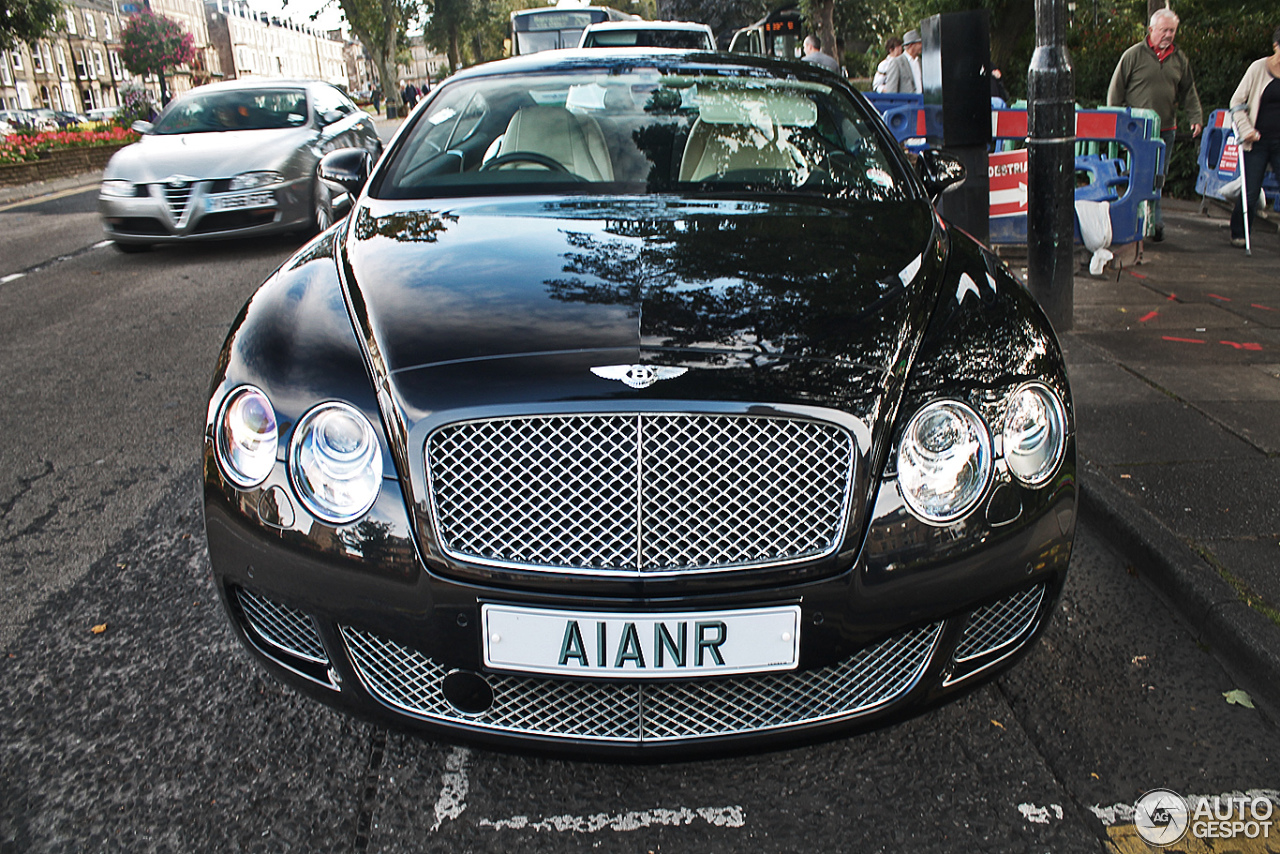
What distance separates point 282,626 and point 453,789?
0.49 meters

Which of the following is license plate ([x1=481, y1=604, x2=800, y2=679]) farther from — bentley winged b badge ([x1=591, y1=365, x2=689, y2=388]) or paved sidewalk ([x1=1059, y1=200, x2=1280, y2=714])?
paved sidewalk ([x1=1059, y1=200, x2=1280, y2=714])

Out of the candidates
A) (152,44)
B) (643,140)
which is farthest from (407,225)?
(152,44)

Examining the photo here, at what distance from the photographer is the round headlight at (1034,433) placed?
1.96 metres

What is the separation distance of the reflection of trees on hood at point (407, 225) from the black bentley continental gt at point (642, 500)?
17.7 inches

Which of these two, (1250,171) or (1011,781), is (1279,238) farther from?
(1011,781)

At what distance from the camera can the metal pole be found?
5.26 metres

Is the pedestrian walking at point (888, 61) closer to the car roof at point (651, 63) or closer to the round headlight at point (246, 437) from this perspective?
the car roof at point (651, 63)

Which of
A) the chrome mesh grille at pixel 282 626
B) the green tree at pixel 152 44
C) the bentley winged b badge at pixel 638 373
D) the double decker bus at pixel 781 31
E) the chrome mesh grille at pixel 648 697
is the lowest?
the chrome mesh grille at pixel 648 697

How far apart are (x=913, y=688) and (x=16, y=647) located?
7.46 ft

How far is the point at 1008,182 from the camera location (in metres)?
7.75

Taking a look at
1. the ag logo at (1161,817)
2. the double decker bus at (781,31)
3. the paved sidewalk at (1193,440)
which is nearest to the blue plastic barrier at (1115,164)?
the paved sidewalk at (1193,440)

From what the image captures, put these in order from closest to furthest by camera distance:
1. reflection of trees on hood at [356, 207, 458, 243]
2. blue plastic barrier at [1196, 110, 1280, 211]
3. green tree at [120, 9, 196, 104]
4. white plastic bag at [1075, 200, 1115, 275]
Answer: reflection of trees on hood at [356, 207, 458, 243] → white plastic bag at [1075, 200, 1115, 275] → blue plastic barrier at [1196, 110, 1280, 211] → green tree at [120, 9, 196, 104]

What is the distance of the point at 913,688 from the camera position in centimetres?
196

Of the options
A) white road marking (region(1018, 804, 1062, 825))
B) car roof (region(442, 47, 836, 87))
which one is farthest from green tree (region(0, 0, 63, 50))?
white road marking (region(1018, 804, 1062, 825))
